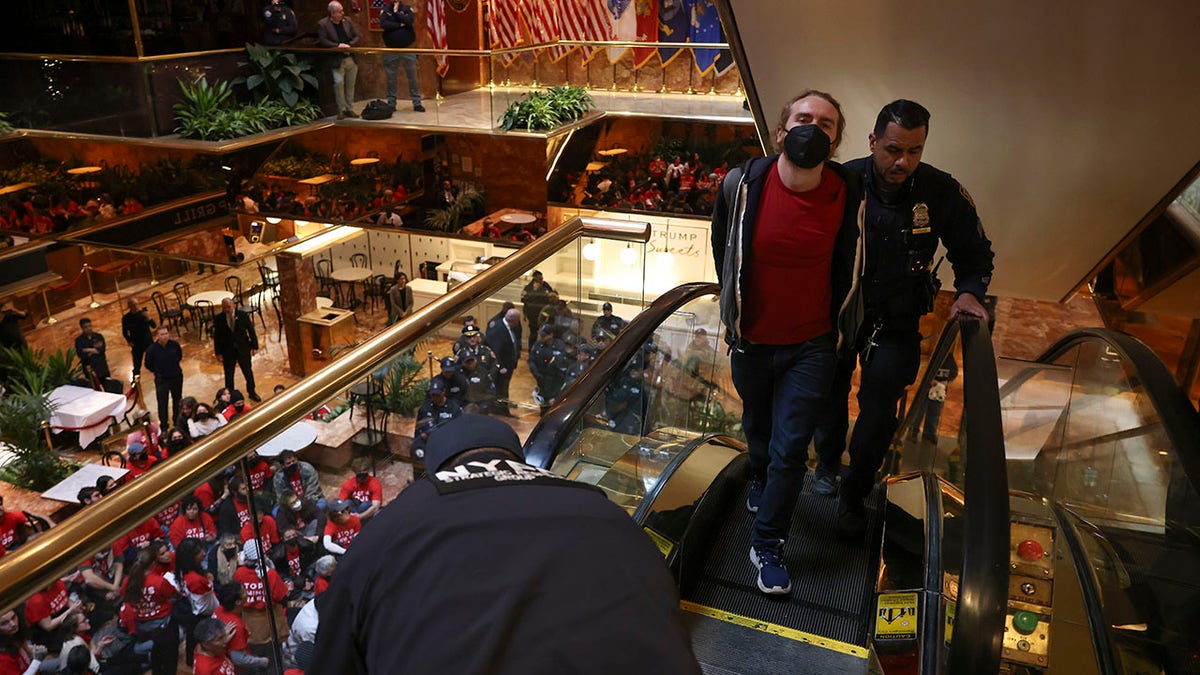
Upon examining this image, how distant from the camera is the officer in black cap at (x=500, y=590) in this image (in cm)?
111

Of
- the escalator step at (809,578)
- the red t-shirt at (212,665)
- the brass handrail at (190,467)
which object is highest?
the brass handrail at (190,467)

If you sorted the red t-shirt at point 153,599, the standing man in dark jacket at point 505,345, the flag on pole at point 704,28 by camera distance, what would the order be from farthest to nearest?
the flag on pole at point 704,28 < the standing man in dark jacket at point 505,345 < the red t-shirt at point 153,599

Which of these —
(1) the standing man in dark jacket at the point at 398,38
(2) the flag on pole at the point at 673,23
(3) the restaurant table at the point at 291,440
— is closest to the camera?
(3) the restaurant table at the point at 291,440

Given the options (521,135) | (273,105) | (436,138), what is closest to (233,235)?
(273,105)

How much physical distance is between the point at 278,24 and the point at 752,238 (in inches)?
558

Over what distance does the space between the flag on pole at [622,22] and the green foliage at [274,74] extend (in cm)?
586

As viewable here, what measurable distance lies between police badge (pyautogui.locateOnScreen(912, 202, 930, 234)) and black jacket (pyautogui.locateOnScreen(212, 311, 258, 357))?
9.96 m

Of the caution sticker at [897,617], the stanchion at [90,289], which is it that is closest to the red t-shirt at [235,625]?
the caution sticker at [897,617]

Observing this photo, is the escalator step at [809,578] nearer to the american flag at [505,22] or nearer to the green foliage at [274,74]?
the green foliage at [274,74]

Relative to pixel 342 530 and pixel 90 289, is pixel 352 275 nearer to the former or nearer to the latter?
pixel 90 289

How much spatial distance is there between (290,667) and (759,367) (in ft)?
5.38

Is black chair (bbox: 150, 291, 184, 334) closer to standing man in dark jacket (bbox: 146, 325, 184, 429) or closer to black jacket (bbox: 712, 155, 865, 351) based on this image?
standing man in dark jacket (bbox: 146, 325, 184, 429)

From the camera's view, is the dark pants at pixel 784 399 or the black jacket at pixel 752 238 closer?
the black jacket at pixel 752 238

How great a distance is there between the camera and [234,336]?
11.3 meters
